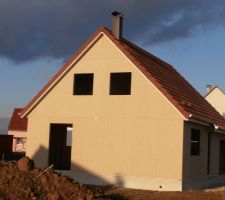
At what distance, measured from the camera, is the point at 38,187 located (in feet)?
44.8

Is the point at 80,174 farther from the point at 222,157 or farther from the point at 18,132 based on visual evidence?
the point at 18,132

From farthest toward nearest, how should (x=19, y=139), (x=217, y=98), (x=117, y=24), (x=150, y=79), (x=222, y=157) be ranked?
(x=217, y=98)
(x=19, y=139)
(x=222, y=157)
(x=117, y=24)
(x=150, y=79)

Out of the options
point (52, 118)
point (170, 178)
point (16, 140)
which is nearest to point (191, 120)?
point (170, 178)

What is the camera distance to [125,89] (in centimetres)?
2122

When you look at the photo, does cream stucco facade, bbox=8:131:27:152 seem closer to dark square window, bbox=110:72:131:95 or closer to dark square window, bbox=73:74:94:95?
dark square window, bbox=73:74:94:95

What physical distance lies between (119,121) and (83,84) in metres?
2.41

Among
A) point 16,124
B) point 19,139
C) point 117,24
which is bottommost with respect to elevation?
point 19,139

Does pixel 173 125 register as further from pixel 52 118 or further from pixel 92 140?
pixel 52 118

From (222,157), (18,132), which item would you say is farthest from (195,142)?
(18,132)

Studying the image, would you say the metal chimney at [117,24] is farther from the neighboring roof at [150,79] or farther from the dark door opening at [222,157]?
the dark door opening at [222,157]

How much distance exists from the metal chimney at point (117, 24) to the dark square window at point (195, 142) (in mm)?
5150

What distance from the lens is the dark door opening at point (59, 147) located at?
74.9ft

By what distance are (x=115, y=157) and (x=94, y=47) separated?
184 inches

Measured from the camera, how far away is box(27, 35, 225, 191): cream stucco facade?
20.1 meters
